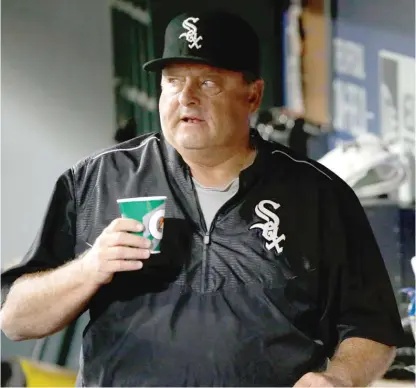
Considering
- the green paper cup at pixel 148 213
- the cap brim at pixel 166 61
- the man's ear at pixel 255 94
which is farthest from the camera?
the man's ear at pixel 255 94

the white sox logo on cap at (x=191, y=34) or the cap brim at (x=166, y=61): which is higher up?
the white sox logo on cap at (x=191, y=34)

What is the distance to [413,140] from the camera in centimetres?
181

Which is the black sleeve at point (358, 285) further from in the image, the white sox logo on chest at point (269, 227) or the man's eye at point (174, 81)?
the man's eye at point (174, 81)

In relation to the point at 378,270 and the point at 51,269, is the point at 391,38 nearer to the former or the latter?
the point at 378,270

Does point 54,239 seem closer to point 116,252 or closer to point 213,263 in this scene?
point 116,252

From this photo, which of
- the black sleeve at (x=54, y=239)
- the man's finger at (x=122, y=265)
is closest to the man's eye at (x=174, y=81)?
the black sleeve at (x=54, y=239)

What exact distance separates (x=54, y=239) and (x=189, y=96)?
0.48 m

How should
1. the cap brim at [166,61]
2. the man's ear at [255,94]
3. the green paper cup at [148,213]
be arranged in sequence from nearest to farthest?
the green paper cup at [148,213], the cap brim at [166,61], the man's ear at [255,94]

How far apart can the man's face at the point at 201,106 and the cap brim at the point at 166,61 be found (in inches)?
0.5

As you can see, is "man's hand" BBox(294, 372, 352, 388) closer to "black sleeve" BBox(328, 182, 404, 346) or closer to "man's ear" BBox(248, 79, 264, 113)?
"black sleeve" BBox(328, 182, 404, 346)

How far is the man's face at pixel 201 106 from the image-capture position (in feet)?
5.34

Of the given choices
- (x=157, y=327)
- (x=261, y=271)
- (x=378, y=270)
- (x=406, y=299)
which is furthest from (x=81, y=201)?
(x=406, y=299)

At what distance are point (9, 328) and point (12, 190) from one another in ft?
1.16

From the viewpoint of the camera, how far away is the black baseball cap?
1606mm
